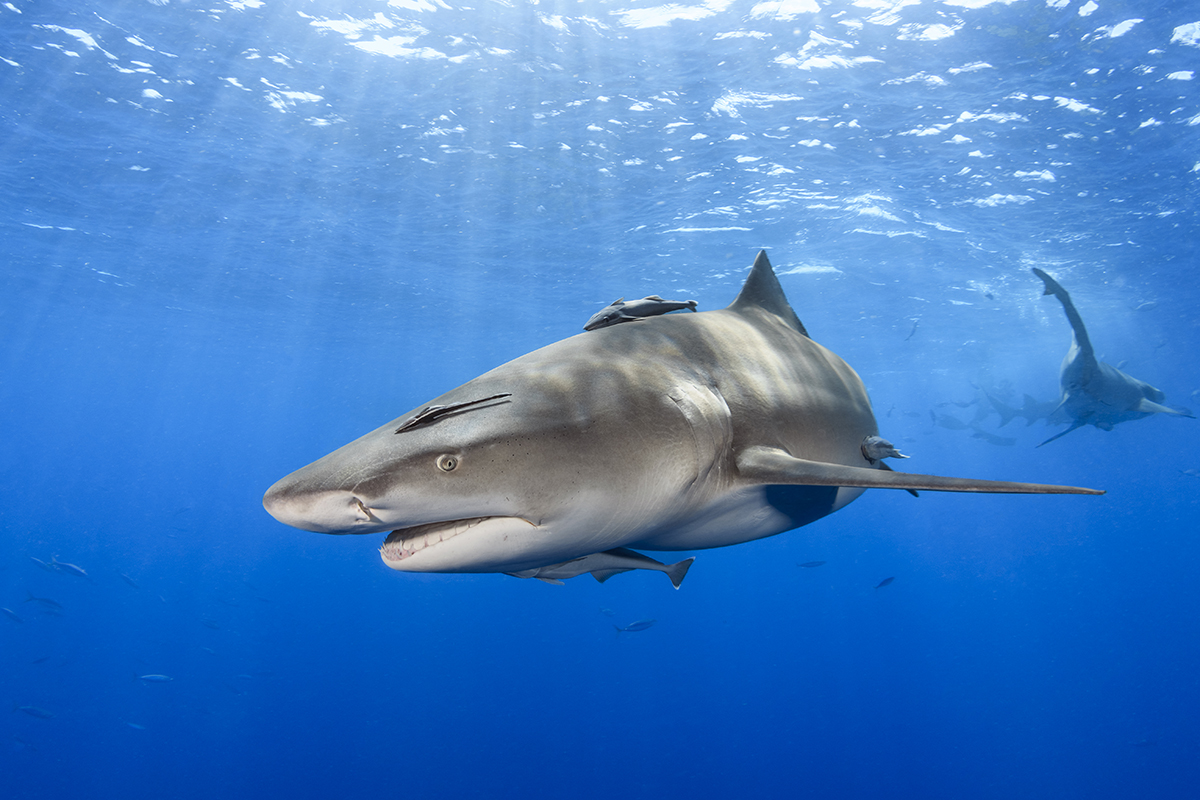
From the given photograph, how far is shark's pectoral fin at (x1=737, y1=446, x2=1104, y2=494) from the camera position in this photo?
5.56 feet

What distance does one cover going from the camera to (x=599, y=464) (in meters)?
1.72

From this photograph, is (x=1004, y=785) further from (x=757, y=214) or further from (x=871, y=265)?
(x=757, y=214)

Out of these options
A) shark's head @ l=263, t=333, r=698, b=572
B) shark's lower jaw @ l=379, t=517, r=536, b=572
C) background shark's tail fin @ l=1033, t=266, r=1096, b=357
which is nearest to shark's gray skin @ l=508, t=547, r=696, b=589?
shark's head @ l=263, t=333, r=698, b=572

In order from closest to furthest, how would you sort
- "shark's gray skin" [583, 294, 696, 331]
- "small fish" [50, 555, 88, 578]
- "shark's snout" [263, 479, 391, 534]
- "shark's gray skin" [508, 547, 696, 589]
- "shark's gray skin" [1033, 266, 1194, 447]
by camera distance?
"shark's snout" [263, 479, 391, 534]
"shark's gray skin" [508, 547, 696, 589]
"shark's gray skin" [583, 294, 696, 331]
"shark's gray skin" [1033, 266, 1194, 447]
"small fish" [50, 555, 88, 578]

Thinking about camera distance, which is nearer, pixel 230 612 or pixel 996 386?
pixel 996 386

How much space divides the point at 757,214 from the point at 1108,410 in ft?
35.3

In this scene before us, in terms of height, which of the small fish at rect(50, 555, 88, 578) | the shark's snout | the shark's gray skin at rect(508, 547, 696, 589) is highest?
the shark's snout

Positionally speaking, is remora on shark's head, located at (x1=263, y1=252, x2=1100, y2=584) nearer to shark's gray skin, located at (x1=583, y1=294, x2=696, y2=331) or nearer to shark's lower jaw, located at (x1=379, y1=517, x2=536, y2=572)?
shark's lower jaw, located at (x1=379, y1=517, x2=536, y2=572)

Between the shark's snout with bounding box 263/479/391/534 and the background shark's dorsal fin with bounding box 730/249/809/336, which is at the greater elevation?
the background shark's dorsal fin with bounding box 730/249/809/336

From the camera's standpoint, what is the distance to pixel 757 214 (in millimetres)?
18609

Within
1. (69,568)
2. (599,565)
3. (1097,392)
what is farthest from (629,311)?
(69,568)

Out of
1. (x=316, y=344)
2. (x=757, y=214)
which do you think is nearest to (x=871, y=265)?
(x=757, y=214)

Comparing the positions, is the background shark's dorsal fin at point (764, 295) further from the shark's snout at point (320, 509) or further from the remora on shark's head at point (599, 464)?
the shark's snout at point (320, 509)

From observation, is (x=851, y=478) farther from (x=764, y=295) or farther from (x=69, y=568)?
(x=69, y=568)
